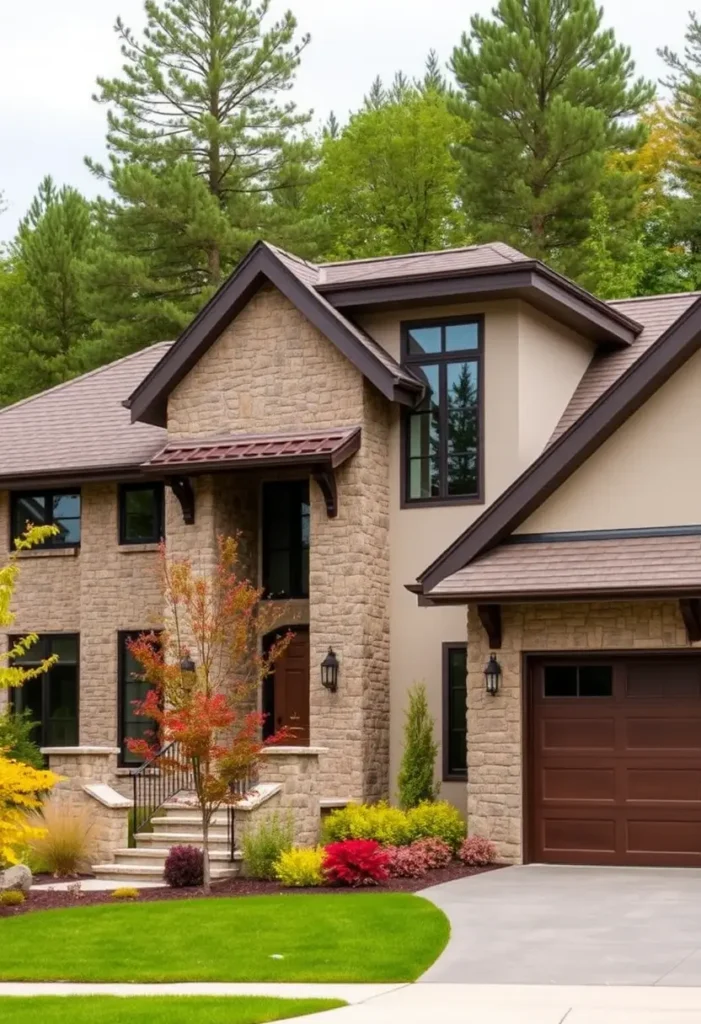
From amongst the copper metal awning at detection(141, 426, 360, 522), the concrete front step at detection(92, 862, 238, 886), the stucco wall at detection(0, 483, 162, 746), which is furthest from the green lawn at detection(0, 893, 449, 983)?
the stucco wall at detection(0, 483, 162, 746)

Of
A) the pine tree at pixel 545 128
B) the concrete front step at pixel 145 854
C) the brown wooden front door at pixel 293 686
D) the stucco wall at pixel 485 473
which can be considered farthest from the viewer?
the pine tree at pixel 545 128

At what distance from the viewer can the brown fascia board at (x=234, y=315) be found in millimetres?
23547

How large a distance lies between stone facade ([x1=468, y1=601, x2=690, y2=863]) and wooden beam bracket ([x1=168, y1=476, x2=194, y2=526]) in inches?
202

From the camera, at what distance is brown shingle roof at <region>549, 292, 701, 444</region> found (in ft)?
82.3

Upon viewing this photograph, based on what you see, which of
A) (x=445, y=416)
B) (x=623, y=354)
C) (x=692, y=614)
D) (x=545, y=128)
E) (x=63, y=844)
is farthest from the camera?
(x=545, y=128)

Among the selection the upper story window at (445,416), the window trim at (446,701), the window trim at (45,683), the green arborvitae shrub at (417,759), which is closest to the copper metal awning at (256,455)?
the upper story window at (445,416)

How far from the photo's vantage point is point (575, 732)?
70.1 feet

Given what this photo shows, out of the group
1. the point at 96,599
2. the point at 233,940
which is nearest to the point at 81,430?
the point at 96,599

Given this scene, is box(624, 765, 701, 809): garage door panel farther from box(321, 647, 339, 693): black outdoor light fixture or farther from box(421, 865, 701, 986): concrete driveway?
box(321, 647, 339, 693): black outdoor light fixture

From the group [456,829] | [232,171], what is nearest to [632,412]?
[456,829]

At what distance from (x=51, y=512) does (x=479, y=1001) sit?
16.9 meters

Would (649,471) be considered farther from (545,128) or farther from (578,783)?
(545,128)

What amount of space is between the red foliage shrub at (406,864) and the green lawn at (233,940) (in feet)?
4.63

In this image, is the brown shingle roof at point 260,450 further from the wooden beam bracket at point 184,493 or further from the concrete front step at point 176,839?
the concrete front step at point 176,839
